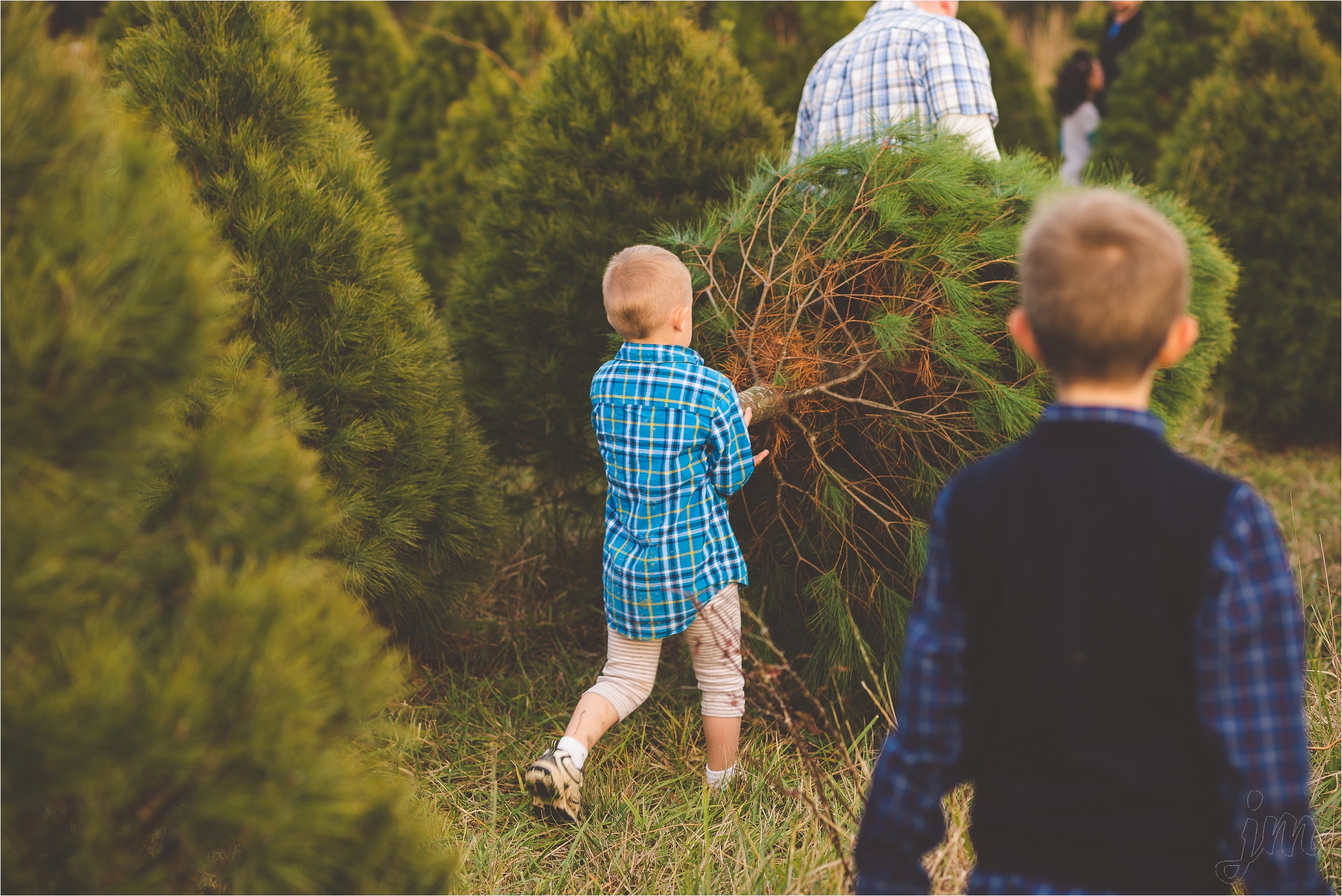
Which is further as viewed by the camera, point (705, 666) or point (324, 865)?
point (705, 666)

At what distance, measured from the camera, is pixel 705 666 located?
2.53 metres

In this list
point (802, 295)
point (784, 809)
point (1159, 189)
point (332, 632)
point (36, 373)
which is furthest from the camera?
point (1159, 189)

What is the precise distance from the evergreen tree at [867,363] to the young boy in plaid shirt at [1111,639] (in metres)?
1.14

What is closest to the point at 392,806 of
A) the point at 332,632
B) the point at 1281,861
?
the point at 332,632

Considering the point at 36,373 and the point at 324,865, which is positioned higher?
the point at 36,373

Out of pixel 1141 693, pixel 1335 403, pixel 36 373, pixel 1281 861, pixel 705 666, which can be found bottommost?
pixel 1335 403

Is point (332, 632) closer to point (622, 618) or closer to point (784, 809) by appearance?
point (622, 618)

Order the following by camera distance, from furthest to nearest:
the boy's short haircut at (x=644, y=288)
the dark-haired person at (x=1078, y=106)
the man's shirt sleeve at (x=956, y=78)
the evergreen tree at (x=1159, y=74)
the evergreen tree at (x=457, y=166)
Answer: the dark-haired person at (x=1078, y=106), the evergreen tree at (x=1159, y=74), the evergreen tree at (x=457, y=166), the man's shirt sleeve at (x=956, y=78), the boy's short haircut at (x=644, y=288)

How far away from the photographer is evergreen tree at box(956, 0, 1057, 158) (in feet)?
28.0

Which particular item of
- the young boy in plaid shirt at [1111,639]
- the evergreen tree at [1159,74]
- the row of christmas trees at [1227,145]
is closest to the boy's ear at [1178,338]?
the young boy in plaid shirt at [1111,639]

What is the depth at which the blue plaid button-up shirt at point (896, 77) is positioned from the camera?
306 cm

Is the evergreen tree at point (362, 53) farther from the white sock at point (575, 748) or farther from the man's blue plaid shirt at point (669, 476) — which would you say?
the white sock at point (575, 748)

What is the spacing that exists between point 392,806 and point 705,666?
4.24 ft

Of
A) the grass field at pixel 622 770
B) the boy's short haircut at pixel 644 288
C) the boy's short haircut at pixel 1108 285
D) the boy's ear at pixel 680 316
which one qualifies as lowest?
the grass field at pixel 622 770
